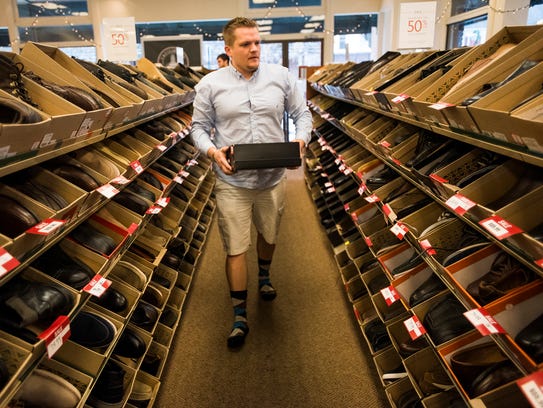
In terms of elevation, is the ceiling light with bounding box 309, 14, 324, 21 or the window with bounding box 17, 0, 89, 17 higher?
the window with bounding box 17, 0, 89, 17

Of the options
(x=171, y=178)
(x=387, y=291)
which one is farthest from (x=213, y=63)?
(x=387, y=291)

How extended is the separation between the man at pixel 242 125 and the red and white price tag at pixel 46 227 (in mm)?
1084

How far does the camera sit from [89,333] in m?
1.85

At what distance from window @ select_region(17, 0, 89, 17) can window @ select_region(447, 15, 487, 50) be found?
28.3ft

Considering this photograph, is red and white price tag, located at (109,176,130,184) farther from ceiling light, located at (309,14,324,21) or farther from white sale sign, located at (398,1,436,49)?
ceiling light, located at (309,14,324,21)

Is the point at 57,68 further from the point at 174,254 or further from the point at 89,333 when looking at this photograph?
the point at 174,254

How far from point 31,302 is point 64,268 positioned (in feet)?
1.30

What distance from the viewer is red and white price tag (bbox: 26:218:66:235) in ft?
4.48

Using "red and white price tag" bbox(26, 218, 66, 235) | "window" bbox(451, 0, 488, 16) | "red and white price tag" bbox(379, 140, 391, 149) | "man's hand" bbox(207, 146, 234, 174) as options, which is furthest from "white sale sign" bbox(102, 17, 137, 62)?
"window" bbox(451, 0, 488, 16)

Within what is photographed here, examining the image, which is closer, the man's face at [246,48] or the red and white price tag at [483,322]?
the red and white price tag at [483,322]

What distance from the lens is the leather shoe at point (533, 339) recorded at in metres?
1.25

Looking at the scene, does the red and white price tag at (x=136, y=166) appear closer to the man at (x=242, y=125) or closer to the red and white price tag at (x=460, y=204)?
the man at (x=242, y=125)

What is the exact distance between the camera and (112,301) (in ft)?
6.89

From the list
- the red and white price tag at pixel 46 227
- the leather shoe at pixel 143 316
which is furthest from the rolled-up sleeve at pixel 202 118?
the red and white price tag at pixel 46 227
